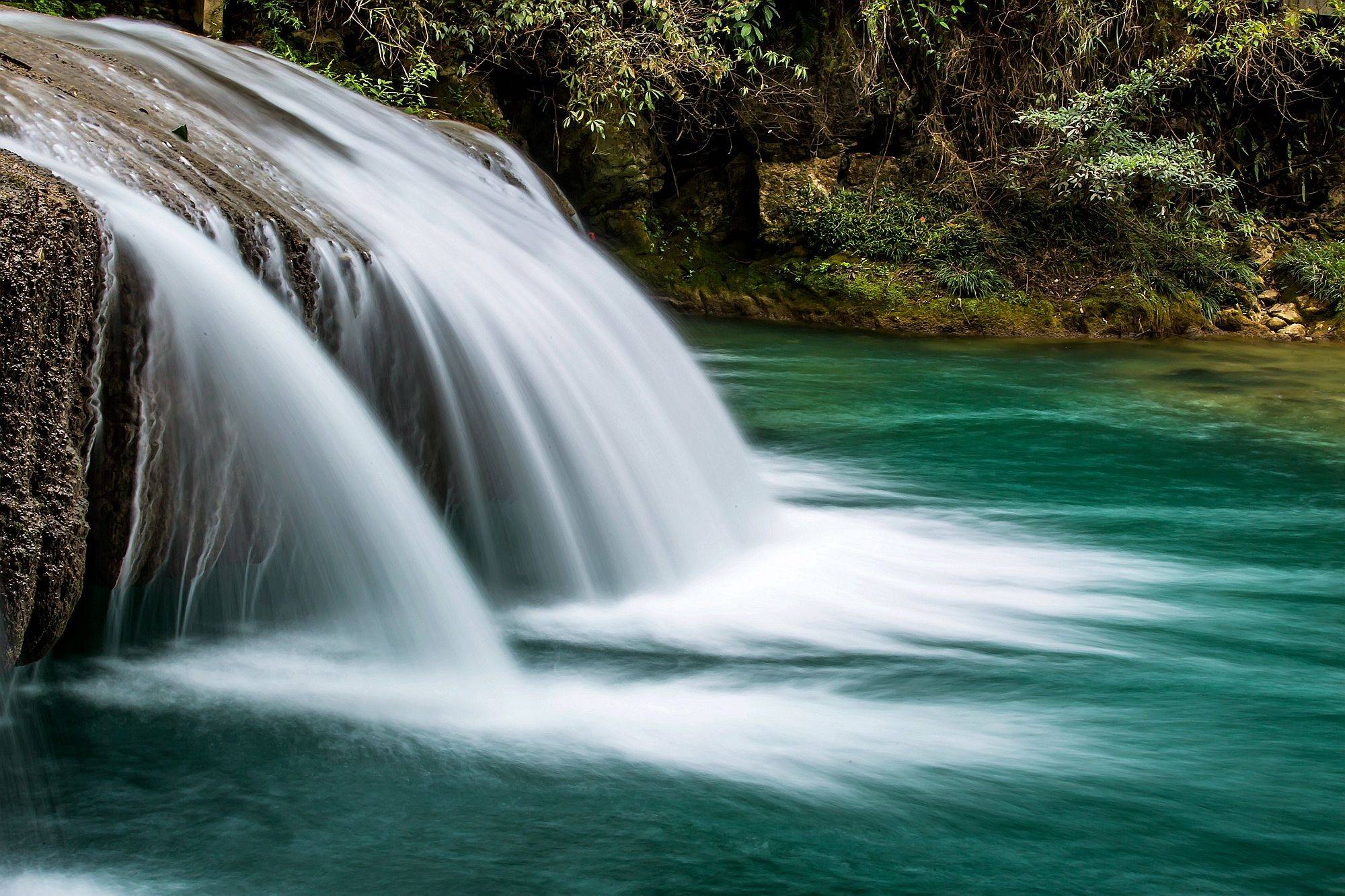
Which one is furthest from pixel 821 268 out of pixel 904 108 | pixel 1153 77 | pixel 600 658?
pixel 600 658

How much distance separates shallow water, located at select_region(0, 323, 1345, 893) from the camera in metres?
1.96

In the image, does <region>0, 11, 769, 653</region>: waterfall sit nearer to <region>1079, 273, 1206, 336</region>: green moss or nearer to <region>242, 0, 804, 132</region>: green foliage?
<region>242, 0, 804, 132</region>: green foliage

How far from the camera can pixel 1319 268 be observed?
31.0ft

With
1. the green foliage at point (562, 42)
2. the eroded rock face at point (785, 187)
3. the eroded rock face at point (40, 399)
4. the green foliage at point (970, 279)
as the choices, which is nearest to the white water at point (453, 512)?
the eroded rock face at point (40, 399)

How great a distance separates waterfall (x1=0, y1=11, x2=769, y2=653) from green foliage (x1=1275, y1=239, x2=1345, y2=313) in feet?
22.1

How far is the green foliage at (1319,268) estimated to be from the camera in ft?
30.4

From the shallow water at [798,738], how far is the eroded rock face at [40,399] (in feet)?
1.18

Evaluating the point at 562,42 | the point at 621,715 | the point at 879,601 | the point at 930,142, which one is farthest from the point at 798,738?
the point at 930,142

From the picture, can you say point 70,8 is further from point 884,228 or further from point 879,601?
point 879,601

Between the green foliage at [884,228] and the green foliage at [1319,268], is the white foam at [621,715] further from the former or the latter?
the green foliage at [1319,268]

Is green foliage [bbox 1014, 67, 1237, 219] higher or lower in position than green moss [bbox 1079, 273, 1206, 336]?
higher

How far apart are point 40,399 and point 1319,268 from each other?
968 centimetres

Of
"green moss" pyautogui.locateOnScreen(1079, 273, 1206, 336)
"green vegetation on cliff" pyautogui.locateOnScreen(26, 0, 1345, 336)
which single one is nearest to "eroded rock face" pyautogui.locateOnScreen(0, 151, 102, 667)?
"green vegetation on cliff" pyautogui.locateOnScreen(26, 0, 1345, 336)

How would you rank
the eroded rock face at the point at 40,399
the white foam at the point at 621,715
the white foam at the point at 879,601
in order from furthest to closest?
the white foam at the point at 879,601
the white foam at the point at 621,715
the eroded rock face at the point at 40,399
